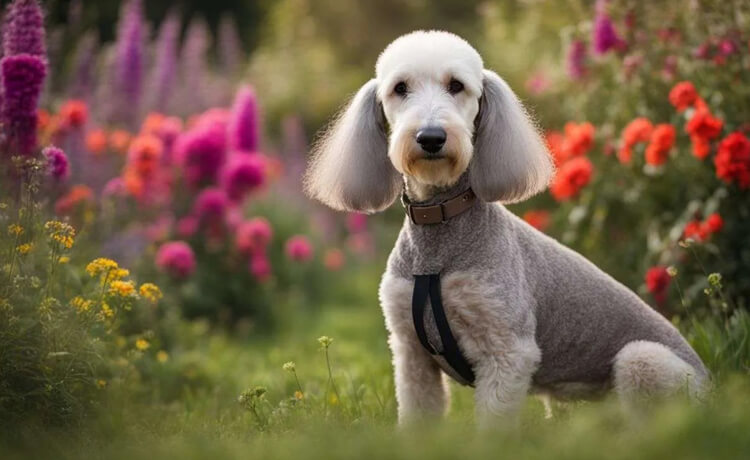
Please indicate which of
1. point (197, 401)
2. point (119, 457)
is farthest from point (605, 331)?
point (197, 401)

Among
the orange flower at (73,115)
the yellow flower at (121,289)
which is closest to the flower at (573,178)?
the yellow flower at (121,289)

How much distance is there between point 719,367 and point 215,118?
4003mm

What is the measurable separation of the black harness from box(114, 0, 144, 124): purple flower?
4033 millimetres

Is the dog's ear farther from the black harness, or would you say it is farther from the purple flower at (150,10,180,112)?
the purple flower at (150,10,180,112)

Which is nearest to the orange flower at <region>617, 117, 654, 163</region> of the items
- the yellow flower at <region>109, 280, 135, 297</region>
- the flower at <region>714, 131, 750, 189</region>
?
the flower at <region>714, 131, 750, 189</region>

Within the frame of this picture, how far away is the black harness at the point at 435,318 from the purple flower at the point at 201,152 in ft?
11.1

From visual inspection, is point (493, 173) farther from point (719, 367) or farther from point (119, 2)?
point (119, 2)

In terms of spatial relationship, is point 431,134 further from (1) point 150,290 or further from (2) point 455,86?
(1) point 150,290

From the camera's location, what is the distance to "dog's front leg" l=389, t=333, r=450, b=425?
11.3 ft

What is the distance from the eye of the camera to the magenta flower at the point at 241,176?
20.7ft

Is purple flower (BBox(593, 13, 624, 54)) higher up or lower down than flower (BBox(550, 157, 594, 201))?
higher up

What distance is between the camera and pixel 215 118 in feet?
21.2

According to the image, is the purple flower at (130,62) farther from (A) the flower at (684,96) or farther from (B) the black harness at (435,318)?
(B) the black harness at (435,318)

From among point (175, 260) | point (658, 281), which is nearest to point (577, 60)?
point (658, 281)
